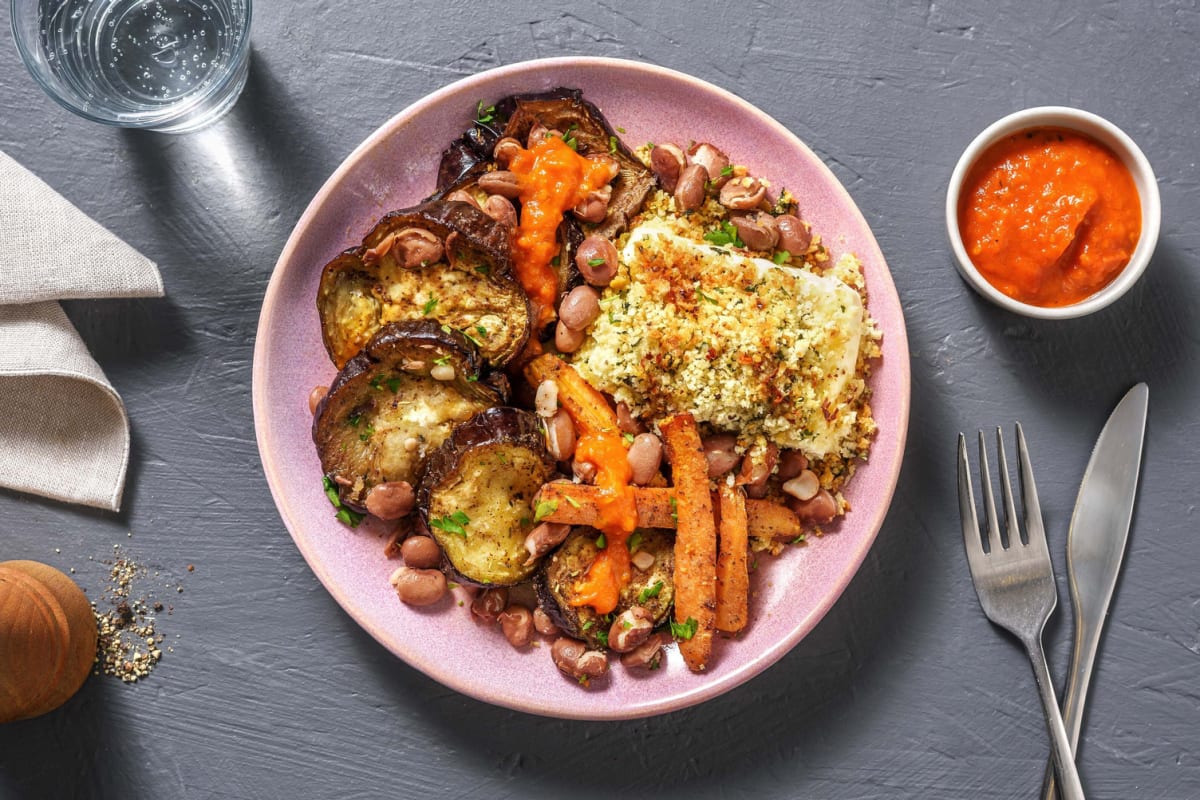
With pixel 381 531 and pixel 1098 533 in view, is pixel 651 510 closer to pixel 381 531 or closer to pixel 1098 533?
pixel 381 531

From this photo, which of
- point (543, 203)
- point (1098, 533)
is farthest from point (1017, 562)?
point (543, 203)

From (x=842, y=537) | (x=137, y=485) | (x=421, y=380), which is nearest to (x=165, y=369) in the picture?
(x=137, y=485)

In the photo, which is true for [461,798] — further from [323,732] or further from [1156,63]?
[1156,63]

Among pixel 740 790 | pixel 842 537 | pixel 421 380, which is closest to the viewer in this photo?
pixel 421 380

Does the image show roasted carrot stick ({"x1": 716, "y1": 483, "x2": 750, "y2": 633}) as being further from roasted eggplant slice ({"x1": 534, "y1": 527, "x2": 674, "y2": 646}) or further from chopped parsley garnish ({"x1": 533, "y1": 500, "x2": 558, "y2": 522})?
chopped parsley garnish ({"x1": 533, "y1": 500, "x2": 558, "y2": 522})

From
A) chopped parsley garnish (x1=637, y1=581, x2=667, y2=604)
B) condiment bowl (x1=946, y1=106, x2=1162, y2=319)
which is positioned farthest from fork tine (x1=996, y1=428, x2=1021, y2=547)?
chopped parsley garnish (x1=637, y1=581, x2=667, y2=604)

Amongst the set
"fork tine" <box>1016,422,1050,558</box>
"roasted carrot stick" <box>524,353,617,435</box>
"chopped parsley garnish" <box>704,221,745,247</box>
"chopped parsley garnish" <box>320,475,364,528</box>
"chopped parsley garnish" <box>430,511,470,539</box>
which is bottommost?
Result: "chopped parsley garnish" <box>320,475,364,528</box>
